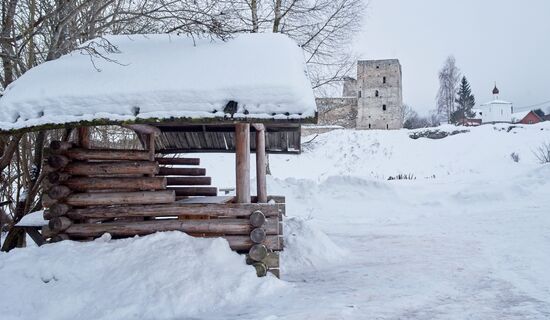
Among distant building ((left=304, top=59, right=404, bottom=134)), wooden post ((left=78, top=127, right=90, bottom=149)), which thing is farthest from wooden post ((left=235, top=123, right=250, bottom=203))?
distant building ((left=304, top=59, right=404, bottom=134))

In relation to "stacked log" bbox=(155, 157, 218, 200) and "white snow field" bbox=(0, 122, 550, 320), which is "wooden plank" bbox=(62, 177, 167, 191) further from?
"stacked log" bbox=(155, 157, 218, 200)

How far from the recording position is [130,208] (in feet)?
19.1

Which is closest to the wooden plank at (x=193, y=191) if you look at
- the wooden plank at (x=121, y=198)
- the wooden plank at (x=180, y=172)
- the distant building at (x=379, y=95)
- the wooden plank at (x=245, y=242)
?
the wooden plank at (x=180, y=172)

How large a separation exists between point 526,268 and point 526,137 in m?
26.5

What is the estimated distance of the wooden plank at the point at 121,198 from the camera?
5758 millimetres

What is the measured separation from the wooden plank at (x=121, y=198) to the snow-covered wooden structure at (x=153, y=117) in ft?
0.04

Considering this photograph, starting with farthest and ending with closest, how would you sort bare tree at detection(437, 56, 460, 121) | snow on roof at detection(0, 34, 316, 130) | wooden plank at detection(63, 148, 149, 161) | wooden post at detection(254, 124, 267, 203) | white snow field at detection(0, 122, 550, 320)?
bare tree at detection(437, 56, 460, 121) → wooden post at detection(254, 124, 267, 203) → wooden plank at detection(63, 148, 149, 161) → snow on roof at detection(0, 34, 316, 130) → white snow field at detection(0, 122, 550, 320)

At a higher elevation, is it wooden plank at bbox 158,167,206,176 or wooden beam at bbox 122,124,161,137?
wooden beam at bbox 122,124,161,137

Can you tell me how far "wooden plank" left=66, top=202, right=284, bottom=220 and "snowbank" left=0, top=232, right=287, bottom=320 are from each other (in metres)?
0.33

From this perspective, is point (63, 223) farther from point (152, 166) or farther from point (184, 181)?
point (184, 181)

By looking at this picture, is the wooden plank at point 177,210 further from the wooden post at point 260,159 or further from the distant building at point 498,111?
the distant building at point 498,111

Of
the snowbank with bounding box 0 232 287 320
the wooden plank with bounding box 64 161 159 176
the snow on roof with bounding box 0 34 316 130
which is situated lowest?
the snowbank with bounding box 0 232 287 320

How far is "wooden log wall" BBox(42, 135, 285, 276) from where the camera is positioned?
562 cm

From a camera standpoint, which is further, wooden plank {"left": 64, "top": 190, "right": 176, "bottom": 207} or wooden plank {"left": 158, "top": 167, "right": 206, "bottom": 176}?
wooden plank {"left": 158, "top": 167, "right": 206, "bottom": 176}
